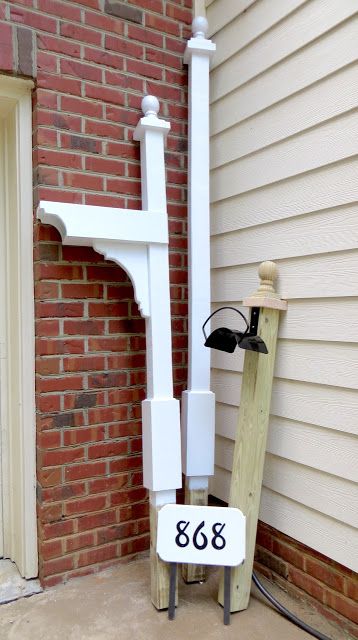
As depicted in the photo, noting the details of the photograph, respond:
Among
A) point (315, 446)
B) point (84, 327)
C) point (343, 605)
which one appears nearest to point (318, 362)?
point (315, 446)

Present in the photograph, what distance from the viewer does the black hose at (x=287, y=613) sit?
5.08 feet

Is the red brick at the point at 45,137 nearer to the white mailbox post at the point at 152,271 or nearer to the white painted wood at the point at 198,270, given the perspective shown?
the white mailbox post at the point at 152,271

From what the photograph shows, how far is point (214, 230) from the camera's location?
7.06 ft

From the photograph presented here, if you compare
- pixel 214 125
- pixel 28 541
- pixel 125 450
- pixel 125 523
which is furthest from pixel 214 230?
pixel 28 541

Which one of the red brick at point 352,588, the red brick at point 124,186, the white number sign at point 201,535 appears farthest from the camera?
the red brick at point 124,186

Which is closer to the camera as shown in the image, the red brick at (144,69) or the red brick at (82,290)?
the red brick at (82,290)

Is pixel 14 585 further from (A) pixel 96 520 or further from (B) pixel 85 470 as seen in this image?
(B) pixel 85 470

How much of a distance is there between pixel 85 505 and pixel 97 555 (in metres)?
0.22

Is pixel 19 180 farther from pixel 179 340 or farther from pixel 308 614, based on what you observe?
pixel 308 614

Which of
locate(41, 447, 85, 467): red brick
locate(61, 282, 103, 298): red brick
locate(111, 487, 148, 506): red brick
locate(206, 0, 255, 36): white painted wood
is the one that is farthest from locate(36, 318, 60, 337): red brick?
locate(206, 0, 255, 36): white painted wood

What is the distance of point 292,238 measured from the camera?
174cm

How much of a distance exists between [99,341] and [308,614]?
126cm

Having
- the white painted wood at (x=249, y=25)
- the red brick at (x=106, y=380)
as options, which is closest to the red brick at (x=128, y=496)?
the red brick at (x=106, y=380)

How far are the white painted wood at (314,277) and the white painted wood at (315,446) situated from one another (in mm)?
471
